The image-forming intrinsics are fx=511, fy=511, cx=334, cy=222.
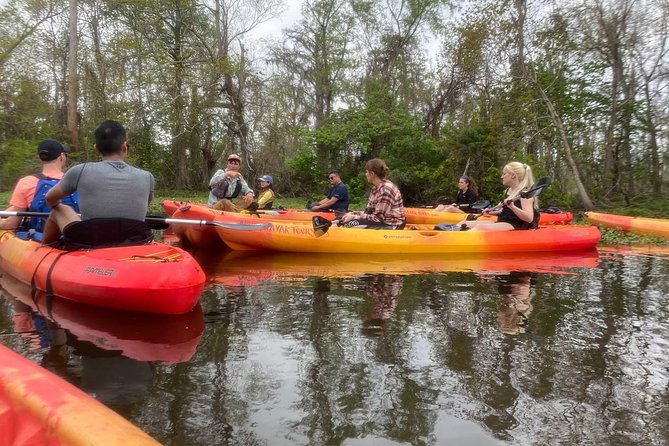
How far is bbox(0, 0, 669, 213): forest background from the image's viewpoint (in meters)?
13.6

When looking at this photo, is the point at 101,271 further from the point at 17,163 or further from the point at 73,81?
the point at 73,81

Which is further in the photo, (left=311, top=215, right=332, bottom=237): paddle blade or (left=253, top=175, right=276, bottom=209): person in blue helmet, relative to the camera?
(left=253, top=175, right=276, bottom=209): person in blue helmet

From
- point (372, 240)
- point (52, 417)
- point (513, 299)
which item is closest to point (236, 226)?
point (372, 240)

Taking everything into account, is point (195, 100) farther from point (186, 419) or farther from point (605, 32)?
point (186, 419)

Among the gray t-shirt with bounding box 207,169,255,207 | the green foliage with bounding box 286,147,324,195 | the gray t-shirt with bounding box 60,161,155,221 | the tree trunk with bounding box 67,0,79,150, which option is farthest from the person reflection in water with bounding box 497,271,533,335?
the tree trunk with bounding box 67,0,79,150

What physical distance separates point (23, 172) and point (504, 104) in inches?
602

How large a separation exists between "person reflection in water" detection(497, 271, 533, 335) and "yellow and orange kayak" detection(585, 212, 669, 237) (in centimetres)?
516

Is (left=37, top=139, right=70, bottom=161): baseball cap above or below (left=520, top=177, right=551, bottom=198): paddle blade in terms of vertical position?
above

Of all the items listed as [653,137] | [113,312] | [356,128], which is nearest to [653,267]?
[113,312]

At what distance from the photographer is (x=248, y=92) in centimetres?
2106

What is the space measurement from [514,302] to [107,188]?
347 cm

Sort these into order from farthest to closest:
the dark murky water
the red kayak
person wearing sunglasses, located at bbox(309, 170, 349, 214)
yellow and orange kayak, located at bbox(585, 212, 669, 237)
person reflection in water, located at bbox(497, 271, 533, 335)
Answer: person wearing sunglasses, located at bbox(309, 170, 349, 214)
yellow and orange kayak, located at bbox(585, 212, 669, 237)
person reflection in water, located at bbox(497, 271, 533, 335)
the red kayak
the dark murky water

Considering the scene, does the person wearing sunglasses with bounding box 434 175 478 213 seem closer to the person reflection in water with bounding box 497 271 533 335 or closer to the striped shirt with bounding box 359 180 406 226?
the striped shirt with bounding box 359 180 406 226

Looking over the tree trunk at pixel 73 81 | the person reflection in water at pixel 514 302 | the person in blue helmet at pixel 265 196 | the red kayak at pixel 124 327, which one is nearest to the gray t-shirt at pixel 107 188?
the red kayak at pixel 124 327
